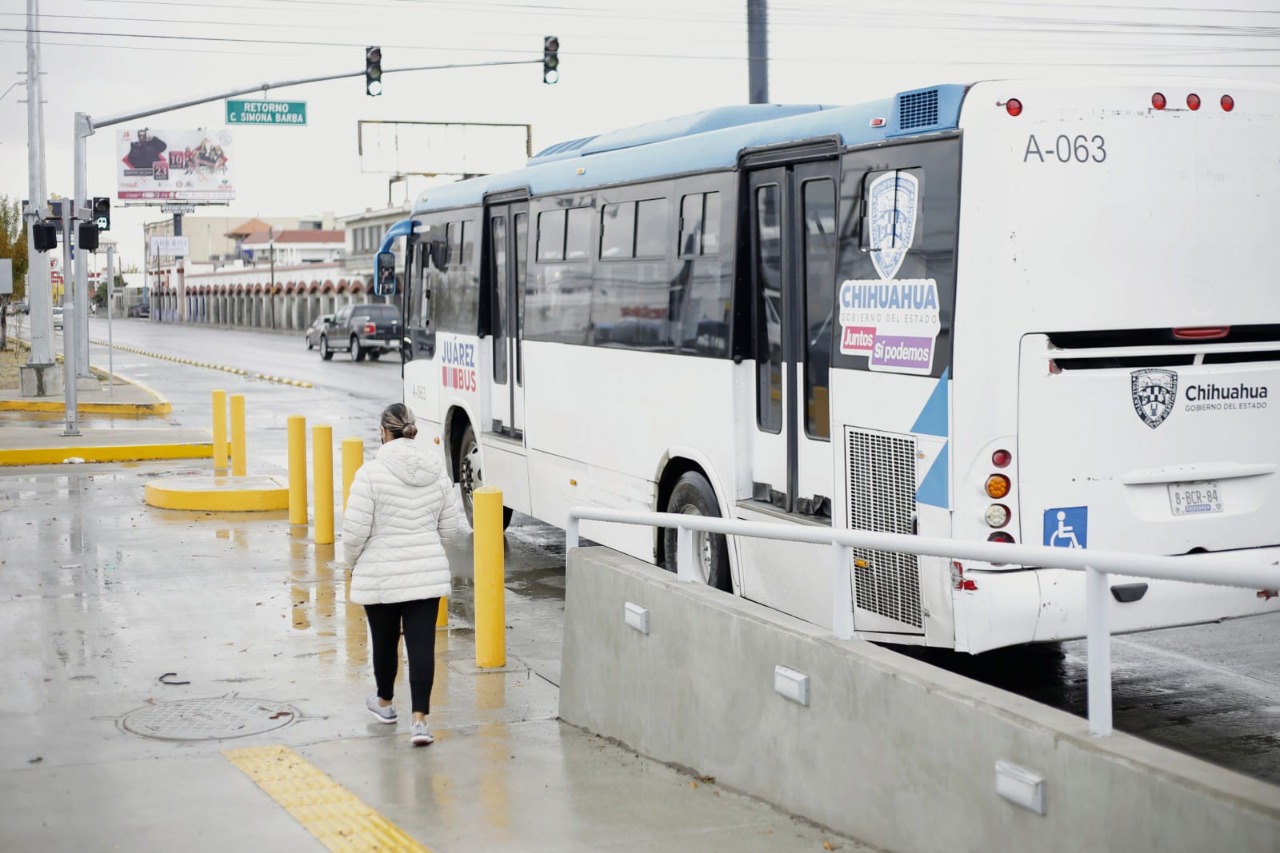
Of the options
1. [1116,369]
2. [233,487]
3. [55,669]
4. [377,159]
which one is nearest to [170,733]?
[55,669]

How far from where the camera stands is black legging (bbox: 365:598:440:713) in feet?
25.1

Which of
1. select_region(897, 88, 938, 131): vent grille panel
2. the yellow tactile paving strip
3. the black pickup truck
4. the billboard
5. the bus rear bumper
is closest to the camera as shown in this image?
the yellow tactile paving strip

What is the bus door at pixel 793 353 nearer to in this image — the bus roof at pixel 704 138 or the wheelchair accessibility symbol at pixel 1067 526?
the bus roof at pixel 704 138

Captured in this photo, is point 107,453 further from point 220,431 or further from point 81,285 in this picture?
point 81,285

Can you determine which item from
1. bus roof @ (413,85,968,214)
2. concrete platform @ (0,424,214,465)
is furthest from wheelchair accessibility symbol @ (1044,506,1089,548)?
concrete platform @ (0,424,214,465)

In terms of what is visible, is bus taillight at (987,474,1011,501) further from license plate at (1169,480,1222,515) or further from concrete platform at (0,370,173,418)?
concrete platform at (0,370,173,418)

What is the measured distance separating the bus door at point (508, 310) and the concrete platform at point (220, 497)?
309 cm

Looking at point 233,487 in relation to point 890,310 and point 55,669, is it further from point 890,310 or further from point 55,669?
point 890,310

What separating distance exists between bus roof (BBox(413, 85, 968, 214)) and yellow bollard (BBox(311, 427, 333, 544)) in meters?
2.55

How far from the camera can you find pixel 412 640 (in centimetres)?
780

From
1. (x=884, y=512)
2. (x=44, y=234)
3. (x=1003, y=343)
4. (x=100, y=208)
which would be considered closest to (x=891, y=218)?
(x=1003, y=343)

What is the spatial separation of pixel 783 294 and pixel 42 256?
28398 millimetres

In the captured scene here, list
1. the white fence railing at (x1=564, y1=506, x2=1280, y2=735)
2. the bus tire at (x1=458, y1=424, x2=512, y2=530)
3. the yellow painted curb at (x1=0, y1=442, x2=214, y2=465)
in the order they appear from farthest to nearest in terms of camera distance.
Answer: the yellow painted curb at (x1=0, y1=442, x2=214, y2=465), the bus tire at (x1=458, y1=424, x2=512, y2=530), the white fence railing at (x1=564, y1=506, x2=1280, y2=735)

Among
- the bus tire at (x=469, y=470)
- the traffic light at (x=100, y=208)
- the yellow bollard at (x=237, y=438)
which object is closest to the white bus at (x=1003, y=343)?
the bus tire at (x=469, y=470)
